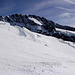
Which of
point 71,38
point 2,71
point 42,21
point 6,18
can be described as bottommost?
point 71,38

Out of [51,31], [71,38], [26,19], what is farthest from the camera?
[26,19]

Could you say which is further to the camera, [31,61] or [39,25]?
[39,25]

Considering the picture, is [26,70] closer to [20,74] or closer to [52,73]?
[20,74]

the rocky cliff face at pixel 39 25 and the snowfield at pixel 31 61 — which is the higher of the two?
the rocky cliff face at pixel 39 25

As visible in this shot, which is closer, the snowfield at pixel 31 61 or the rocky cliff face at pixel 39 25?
the snowfield at pixel 31 61

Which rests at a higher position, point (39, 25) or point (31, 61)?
point (39, 25)

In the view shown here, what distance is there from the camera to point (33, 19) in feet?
433

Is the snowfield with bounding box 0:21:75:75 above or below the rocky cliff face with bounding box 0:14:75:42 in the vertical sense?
below

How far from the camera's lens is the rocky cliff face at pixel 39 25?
93.9 metres

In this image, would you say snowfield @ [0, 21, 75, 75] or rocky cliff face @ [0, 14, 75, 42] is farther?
rocky cliff face @ [0, 14, 75, 42]

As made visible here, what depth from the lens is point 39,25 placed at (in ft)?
384

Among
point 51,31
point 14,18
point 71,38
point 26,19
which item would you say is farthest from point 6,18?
point 71,38

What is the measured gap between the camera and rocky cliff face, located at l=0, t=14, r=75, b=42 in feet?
308

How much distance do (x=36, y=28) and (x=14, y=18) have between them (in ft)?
152
